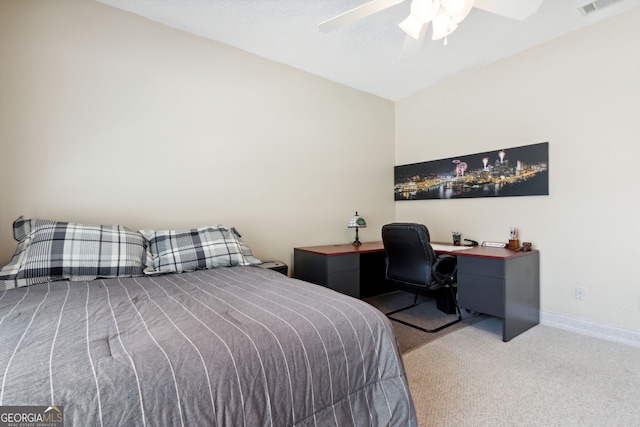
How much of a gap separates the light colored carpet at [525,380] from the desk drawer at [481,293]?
24 cm

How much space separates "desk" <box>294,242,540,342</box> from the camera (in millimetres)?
2451

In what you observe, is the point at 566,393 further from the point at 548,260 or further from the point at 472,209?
the point at 472,209

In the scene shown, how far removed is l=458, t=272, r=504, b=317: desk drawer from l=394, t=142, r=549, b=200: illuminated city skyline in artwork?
1.04 meters

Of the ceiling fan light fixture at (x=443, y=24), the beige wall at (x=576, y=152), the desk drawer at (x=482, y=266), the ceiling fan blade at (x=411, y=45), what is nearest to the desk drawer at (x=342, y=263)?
the desk drawer at (x=482, y=266)

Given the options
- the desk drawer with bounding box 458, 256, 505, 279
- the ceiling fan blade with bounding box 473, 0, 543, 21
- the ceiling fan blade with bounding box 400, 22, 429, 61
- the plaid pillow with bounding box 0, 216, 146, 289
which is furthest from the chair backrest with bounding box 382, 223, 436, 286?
the plaid pillow with bounding box 0, 216, 146, 289

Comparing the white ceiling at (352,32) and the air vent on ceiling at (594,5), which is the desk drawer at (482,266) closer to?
the white ceiling at (352,32)

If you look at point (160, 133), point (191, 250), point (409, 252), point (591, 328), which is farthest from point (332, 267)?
point (591, 328)

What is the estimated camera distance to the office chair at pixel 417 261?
8.76 ft

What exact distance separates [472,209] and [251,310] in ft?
9.69

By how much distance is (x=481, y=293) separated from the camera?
8.44 ft

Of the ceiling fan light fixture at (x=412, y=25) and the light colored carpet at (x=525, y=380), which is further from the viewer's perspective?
the ceiling fan light fixture at (x=412, y=25)

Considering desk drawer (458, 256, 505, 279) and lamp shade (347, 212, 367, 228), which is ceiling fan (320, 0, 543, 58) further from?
lamp shade (347, 212, 367, 228)

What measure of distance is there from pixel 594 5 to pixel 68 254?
404 cm

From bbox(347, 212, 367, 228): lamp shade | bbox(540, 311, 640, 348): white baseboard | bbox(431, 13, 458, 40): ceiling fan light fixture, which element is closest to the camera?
bbox(431, 13, 458, 40): ceiling fan light fixture
